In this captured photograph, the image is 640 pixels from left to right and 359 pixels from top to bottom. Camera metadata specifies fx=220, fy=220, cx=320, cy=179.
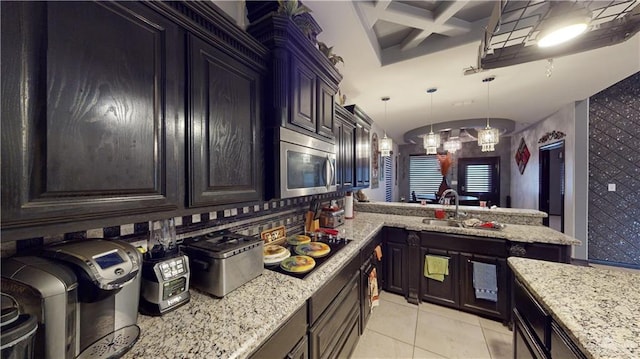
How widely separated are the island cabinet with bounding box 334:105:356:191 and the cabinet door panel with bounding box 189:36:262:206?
114cm

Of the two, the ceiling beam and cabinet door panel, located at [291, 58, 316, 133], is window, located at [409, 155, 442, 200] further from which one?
cabinet door panel, located at [291, 58, 316, 133]

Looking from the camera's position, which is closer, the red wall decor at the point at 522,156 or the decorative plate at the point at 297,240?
the decorative plate at the point at 297,240

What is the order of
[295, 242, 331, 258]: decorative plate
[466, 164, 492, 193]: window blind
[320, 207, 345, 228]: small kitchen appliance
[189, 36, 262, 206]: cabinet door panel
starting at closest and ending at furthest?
[189, 36, 262, 206]: cabinet door panel
[295, 242, 331, 258]: decorative plate
[320, 207, 345, 228]: small kitchen appliance
[466, 164, 492, 193]: window blind

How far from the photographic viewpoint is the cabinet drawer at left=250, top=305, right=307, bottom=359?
80cm

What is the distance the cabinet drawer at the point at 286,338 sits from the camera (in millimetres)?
798

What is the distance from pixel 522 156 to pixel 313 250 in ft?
22.1

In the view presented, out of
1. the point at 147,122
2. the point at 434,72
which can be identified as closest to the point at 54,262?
the point at 147,122

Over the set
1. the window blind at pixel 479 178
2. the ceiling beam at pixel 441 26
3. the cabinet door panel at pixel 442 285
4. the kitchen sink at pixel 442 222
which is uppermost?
the ceiling beam at pixel 441 26

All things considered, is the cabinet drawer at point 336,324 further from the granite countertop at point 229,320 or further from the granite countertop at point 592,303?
the granite countertop at point 592,303

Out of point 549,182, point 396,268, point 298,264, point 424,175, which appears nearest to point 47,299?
point 298,264

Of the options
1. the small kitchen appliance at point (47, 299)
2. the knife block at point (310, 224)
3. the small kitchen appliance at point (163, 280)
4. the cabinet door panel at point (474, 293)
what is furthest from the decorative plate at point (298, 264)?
the cabinet door panel at point (474, 293)

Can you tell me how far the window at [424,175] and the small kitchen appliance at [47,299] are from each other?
7793mm

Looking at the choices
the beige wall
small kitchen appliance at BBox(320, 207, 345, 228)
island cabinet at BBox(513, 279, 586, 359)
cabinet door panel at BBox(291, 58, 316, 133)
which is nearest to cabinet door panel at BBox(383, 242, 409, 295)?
small kitchen appliance at BBox(320, 207, 345, 228)

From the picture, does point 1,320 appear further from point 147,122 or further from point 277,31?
A: point 277,31
